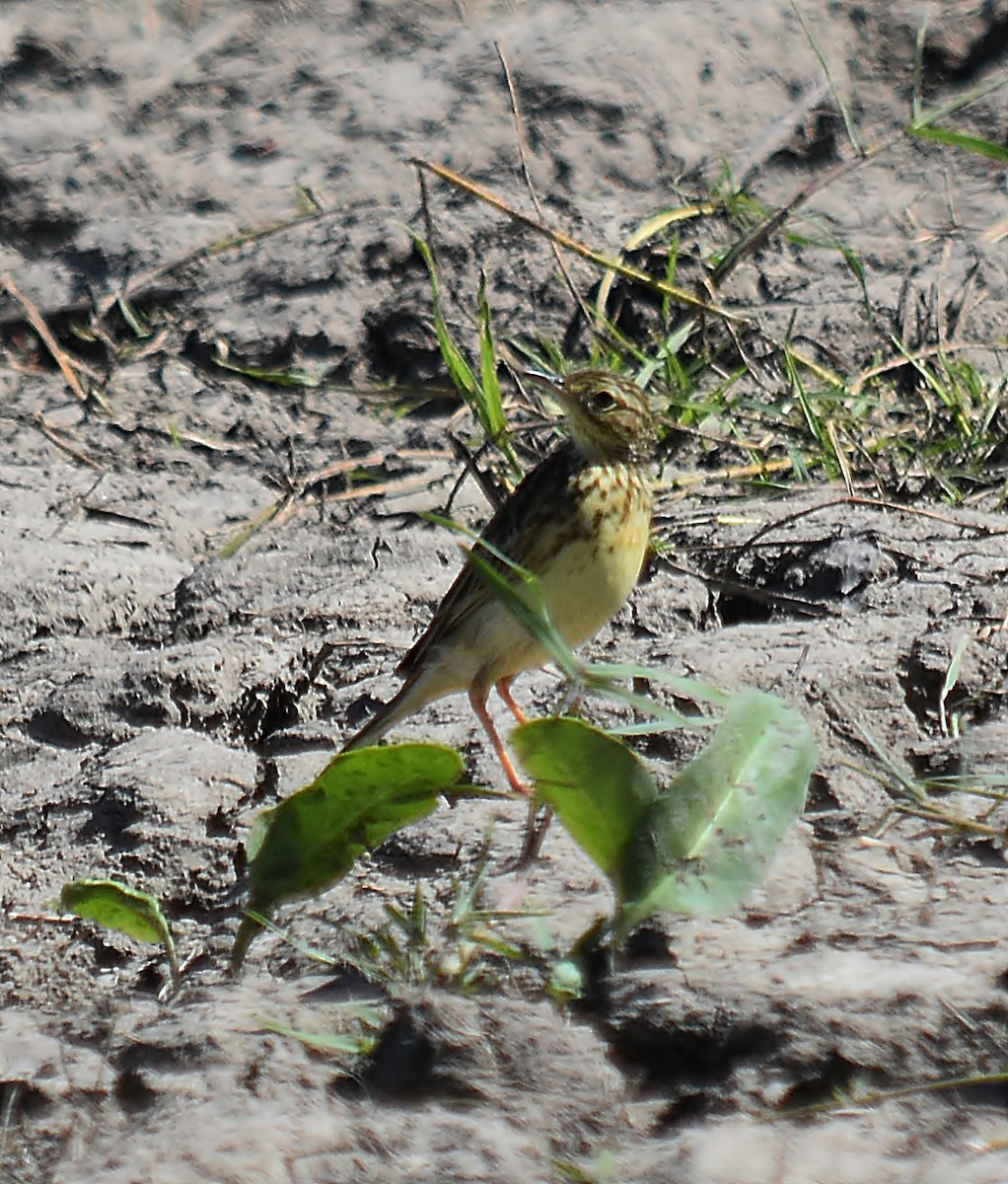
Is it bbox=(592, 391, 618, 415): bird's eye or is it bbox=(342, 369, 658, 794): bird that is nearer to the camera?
bbox=(342, 369, 658, 794): bird

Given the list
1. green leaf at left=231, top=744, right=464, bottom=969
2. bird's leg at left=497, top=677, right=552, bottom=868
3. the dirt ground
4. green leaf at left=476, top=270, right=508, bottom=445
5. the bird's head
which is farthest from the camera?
green leaf at left=476, top=270, right=508, bottom=445

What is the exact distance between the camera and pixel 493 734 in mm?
3969

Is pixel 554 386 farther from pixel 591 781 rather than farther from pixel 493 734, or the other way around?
pixel 591 781

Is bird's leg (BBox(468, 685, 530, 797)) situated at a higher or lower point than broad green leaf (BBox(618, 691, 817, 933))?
lower

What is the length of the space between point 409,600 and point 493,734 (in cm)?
81

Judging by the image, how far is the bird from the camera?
4008 millimetres

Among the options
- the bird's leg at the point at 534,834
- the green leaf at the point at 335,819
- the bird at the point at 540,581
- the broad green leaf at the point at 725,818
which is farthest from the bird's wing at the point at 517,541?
the broad green leaf at the point at 725,818

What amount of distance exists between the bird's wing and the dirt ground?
9.7 inches

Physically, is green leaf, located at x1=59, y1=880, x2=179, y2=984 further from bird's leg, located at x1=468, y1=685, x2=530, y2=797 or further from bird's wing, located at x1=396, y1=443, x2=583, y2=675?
bird's wing, located at x1=396, y1=443, x2=583, y2=675

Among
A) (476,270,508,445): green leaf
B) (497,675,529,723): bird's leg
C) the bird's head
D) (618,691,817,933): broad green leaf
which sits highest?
(618,691,817,933): broad green leaf

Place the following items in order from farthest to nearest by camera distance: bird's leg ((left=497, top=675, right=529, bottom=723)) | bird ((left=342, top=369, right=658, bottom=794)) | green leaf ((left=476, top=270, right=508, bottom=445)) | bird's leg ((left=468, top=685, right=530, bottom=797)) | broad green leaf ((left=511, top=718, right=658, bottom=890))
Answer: green leaf ((left=476, top=270, right=508, bottom=445)) → bird's leg ((left=497, top=675, right=529, bottom=723)) → bird ((left=342, top=369, right=658, bottom=794)) → bird's leg ((left=468, top=685, right=530, bottom=797)) → broad green leaf ((left=511, top=718, right=658, bottom=890))

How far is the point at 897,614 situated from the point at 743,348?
215 cm

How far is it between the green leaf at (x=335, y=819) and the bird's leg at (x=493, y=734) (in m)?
0.60

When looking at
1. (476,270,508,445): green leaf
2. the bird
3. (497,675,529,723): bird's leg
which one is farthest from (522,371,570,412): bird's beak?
(497,675,529,723): bird's leg
